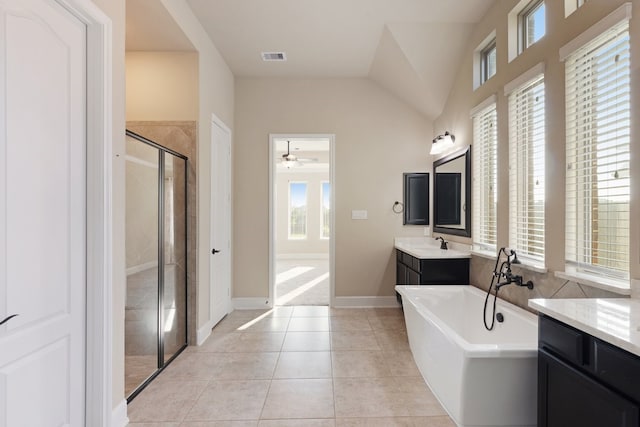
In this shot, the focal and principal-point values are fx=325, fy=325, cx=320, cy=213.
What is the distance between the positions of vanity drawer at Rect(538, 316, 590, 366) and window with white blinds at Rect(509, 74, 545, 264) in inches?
38.7

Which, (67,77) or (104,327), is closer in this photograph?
(67,77)

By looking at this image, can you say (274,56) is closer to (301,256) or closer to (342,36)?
(342,36)

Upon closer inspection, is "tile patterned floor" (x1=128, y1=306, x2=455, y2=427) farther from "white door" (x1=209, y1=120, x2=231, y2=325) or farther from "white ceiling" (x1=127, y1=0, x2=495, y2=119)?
"white ceiling" (x1=127, y1=0, x2=495, y2=119)

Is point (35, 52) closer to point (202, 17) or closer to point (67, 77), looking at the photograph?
point (67, 77)

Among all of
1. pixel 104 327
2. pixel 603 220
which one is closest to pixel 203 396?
pixel 104 327

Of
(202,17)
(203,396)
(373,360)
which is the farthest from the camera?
(202,17)

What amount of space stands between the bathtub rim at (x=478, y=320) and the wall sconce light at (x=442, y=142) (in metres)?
1.61

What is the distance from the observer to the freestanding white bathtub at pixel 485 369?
175cm

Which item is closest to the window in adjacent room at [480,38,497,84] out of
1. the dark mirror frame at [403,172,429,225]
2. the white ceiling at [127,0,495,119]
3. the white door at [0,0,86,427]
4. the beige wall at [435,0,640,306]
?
the beige wall at [435,0,640,306]

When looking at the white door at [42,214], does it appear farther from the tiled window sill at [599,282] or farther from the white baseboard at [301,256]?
the white baseboard at [301,256]

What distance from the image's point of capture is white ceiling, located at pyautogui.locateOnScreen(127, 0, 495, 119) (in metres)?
2.90

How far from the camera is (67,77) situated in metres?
1.62

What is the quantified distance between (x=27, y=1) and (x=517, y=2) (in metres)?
3.11

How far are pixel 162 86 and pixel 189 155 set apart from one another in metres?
0.70
